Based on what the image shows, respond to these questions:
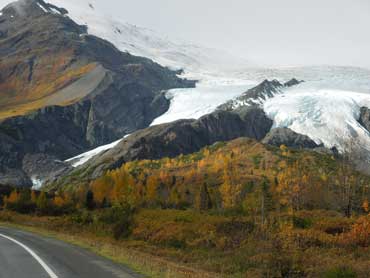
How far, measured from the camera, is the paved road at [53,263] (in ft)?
58.0

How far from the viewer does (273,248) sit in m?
24.1

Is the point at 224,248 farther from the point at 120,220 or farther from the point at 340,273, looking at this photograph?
the point at 340,273

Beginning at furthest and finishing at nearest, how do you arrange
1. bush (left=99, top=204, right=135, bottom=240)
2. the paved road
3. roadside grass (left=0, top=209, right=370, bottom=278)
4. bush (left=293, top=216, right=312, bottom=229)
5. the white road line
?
bush (left=293, top=216, right=312, bottom=229) < bush (left=99, top=204, right=135, bottom=240) < roadside grass (left=0, top=209, right=370, bottom=278) < the paved road < the white road line

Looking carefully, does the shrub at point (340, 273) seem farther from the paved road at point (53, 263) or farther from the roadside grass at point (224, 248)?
the paved road at point (53, 263)

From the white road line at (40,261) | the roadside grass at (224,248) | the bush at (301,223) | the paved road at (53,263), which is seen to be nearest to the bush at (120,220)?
the roadside grass at (224,248)

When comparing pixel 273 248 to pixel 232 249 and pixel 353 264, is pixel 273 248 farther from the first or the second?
pixel 232 249

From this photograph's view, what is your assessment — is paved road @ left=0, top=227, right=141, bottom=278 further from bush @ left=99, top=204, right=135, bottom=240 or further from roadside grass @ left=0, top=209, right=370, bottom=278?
bush @ left=99, top=204, right=135, bottom=240

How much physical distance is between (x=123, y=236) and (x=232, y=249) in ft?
39.6

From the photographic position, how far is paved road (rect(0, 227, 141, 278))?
1769 cm

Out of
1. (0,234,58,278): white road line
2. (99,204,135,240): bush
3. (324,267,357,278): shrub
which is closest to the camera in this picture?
(0,234,58,278): white road line

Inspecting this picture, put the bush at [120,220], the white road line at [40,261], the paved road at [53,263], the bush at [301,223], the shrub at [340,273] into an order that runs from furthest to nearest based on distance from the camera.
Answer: the bush at [301,223], the bush at [120,220], the shrub at [340,273], the paved road at [53,263], the white road line at [40,261]

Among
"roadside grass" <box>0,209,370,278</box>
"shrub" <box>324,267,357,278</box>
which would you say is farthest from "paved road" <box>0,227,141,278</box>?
"shrub" <box>324,267,357,278</box>

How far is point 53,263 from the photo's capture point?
66.1 ft

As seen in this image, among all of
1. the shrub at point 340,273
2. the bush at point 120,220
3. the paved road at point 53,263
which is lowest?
the bush at point 120,220
